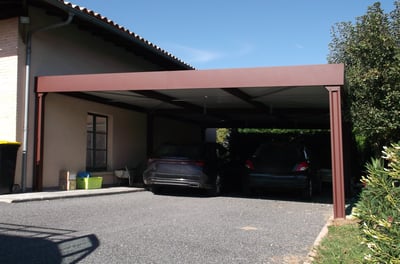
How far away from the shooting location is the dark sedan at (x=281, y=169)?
33.6 ft

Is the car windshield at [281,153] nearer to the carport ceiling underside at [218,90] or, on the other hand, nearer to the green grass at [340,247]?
the carport ceiling underside at [218,90]

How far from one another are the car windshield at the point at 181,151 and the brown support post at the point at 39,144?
2782mm

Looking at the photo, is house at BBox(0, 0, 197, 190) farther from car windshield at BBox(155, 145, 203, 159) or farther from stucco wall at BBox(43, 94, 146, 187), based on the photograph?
car windshield at BBox(155, 145, 203, 159)

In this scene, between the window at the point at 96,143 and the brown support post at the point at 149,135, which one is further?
the brown support post at the point at 149,135

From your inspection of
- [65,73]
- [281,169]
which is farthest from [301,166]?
[65,73]

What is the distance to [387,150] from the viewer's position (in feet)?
11.0

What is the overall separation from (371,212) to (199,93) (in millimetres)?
7353

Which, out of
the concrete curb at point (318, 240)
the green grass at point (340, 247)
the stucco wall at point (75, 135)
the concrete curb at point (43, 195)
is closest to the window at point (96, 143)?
the stucco wall at point (75, 135)

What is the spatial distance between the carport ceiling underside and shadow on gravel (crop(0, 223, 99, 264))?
420 cm

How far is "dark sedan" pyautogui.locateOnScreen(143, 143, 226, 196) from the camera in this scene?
411 inches

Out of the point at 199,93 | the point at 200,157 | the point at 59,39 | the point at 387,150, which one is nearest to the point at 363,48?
the point at 199,93

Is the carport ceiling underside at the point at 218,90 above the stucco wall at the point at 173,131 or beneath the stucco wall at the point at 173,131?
above

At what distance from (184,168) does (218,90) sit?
2.09m

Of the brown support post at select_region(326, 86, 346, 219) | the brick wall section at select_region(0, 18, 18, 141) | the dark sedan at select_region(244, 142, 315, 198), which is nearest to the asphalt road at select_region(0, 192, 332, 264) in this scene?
the brown support post at select_region(326, 86, 346, 219)
